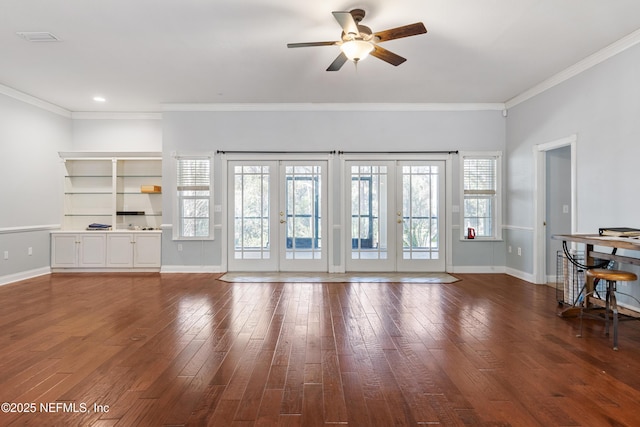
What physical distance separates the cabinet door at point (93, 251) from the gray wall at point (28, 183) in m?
0.61

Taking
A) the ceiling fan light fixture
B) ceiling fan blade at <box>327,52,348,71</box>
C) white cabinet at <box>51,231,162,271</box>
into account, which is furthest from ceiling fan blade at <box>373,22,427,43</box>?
white cabinet at <box>51,231,162,271</box>

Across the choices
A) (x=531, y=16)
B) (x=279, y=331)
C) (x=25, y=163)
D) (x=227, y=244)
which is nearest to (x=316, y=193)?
(x=227, y=244)

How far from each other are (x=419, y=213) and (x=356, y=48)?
3.67 meters

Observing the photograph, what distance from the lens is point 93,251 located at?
6262 millimetres

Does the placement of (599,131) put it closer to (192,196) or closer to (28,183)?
(192,196)

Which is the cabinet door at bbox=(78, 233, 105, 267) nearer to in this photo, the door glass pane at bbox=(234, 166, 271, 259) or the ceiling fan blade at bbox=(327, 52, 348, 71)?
the door glass pane at bbox=(234, 166, 271, 259)

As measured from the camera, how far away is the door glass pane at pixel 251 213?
248 inches

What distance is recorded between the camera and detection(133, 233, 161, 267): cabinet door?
6258 millimetres

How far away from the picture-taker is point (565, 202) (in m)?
5.44

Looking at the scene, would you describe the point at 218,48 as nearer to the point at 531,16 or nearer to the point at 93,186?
the point at 531,16

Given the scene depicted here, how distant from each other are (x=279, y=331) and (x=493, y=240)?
459 centimetres

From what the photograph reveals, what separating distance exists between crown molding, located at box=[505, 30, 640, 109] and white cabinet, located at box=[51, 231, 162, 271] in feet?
21.7

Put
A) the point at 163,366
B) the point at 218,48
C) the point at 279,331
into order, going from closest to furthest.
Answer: the point at 163,366 → the point at 279,331 → the point at 218,48

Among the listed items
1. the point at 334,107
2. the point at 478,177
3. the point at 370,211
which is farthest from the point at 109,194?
the point at 478,177
